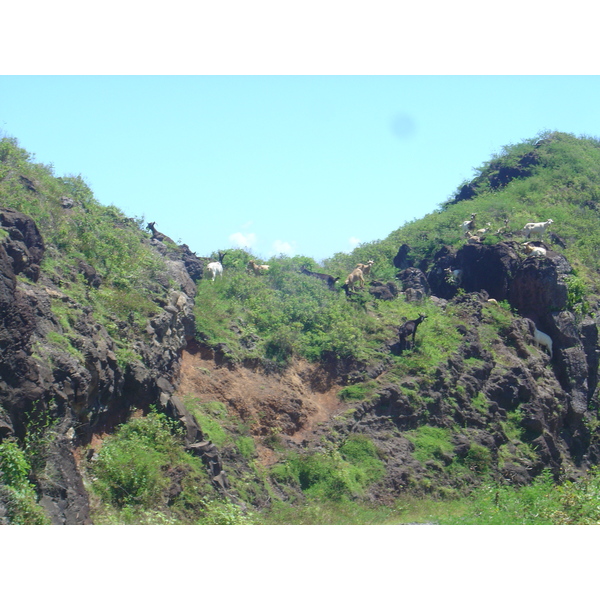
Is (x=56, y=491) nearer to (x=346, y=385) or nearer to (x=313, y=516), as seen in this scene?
(x=313, y=516)

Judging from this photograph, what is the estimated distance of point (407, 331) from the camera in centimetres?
2169

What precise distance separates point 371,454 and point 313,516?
3.94 meters

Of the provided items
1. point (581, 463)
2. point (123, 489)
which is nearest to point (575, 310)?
point (581, 463)

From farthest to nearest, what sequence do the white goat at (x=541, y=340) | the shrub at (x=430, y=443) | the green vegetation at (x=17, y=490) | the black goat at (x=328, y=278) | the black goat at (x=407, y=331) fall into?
the black goat at (x=328, y=278) < the white goat at (x=541, y=340) < the black goat at (x=407, y=331) < the shrub at (x=430, y=443) < the green vegetation at (x=17, y=490)

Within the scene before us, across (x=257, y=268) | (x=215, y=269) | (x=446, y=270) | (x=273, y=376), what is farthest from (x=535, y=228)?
(x=273, y=376)

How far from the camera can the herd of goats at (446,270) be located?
21.7 meters

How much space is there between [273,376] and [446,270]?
469 inches

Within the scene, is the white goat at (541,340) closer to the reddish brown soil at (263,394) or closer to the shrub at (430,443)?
the shrub at (430,443)

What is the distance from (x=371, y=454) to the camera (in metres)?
17.4

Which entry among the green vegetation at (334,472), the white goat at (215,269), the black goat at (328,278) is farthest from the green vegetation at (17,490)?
the black goat at (328,278)

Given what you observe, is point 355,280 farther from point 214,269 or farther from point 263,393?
point 263,393

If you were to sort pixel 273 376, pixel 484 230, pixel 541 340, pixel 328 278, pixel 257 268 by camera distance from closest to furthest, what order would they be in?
pixel 273 376
pixel 541 340
pixel 257 268
pixel 328 278
pixel 484 230

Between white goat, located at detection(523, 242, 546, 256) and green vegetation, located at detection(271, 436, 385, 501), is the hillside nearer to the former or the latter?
green vegetation, located at detection(271, 436, 385, 501)

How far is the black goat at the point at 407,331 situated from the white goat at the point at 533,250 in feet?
21.1
